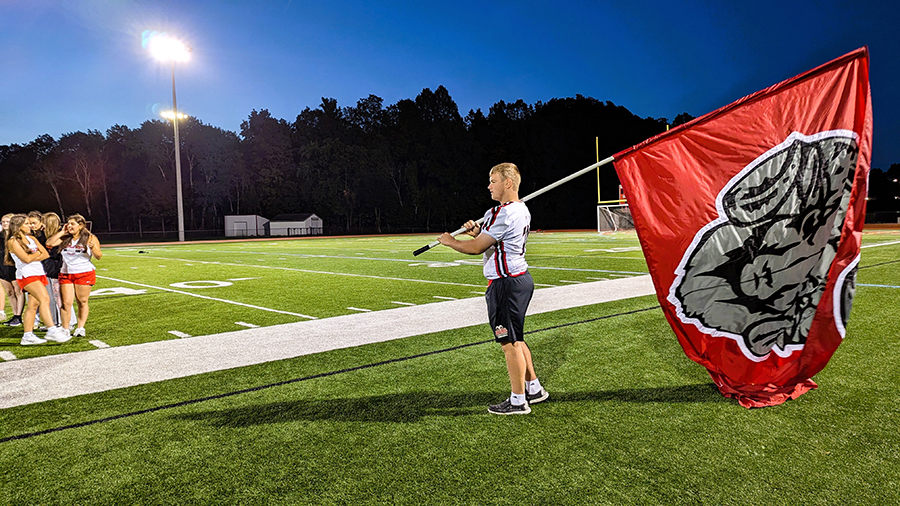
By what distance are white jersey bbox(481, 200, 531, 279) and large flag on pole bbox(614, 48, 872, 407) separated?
1124mm

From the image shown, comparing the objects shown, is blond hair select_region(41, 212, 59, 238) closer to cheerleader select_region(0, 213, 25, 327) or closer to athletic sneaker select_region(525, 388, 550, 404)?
cheerleader select_region(0, 213, 25, 327)

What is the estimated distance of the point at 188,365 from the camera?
5.62 metres

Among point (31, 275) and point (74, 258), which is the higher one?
point (74, 258)

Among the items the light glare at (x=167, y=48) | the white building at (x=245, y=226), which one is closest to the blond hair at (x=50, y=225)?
the light glare at (x=167, y=48)

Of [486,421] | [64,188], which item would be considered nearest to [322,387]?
[486,421]

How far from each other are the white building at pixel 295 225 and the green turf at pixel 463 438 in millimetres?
53720

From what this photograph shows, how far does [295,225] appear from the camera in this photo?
5812 centimetres

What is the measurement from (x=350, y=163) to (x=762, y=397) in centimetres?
6565

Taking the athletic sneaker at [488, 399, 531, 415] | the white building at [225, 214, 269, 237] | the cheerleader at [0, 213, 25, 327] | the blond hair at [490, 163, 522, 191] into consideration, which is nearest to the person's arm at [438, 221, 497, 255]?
the blond hair at [490, 163, 522, 191]

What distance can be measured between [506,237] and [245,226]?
57511mm

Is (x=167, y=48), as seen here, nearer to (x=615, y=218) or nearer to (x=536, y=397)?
(x=615, y=218)

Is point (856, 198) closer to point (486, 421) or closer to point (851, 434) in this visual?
point (851, 434)

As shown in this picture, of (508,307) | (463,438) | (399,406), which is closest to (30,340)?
(399,406)

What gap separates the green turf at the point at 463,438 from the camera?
2.95 metres
